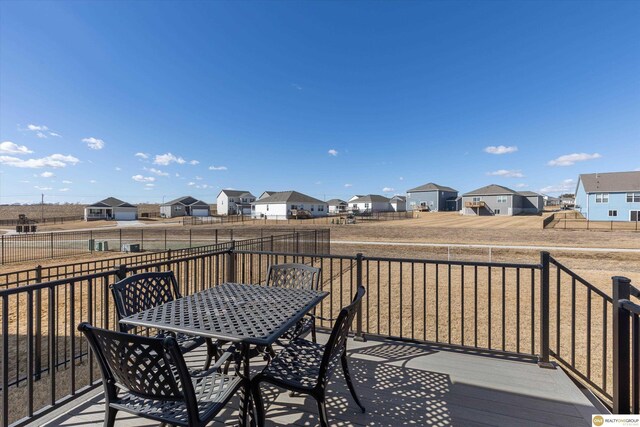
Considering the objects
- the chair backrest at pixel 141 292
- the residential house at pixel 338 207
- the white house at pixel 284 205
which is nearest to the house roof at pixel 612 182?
the white house at pixel 284 205

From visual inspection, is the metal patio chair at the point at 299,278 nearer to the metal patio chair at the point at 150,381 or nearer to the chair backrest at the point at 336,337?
the chair backrest at the point at 336,337

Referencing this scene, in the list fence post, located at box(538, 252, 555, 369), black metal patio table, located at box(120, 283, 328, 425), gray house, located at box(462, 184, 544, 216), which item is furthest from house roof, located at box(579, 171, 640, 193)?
black metal patio table, located at box(120, 283, 328, 425)

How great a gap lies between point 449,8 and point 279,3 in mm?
6885

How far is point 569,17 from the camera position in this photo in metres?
10.1

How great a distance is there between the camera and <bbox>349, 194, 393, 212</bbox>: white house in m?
72.6

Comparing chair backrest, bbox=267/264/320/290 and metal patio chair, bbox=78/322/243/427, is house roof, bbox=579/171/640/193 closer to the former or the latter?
chair backrest, bbox=267/264/320/290

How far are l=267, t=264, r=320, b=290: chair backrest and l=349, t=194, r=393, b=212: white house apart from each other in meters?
68.4

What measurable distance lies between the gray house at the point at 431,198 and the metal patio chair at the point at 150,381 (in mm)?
64440

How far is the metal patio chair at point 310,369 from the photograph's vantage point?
1849mm

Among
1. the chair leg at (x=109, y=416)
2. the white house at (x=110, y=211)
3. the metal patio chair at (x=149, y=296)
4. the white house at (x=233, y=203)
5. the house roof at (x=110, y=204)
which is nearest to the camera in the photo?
the chair leg at (x=109, y=416)

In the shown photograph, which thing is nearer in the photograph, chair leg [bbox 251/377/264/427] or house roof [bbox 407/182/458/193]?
chair leg [bbox 251/377/264/427]

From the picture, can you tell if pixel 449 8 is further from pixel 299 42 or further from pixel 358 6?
pixel 299 42

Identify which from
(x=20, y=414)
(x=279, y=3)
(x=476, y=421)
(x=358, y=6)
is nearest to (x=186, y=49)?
(x=279, y=3)

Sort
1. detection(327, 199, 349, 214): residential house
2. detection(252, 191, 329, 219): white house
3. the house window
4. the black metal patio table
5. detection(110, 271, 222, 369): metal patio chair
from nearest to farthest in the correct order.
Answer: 1. the black metal patio table
2. detection(110, 271, 222, 369): metal patio chair
3. the house window
4. detection(252, 191, 329, 219): white house
5. detection(327, 199, 349, 214): residential house
